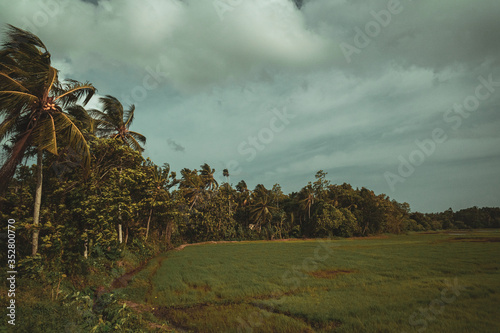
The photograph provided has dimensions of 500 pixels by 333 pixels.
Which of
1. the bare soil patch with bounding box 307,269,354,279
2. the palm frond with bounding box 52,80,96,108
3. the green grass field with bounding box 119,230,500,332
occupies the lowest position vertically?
the bare soil patch with bounding box 307,269,354,279

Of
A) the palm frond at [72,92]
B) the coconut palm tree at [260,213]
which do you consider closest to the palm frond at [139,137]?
the palm frond at [72,92]

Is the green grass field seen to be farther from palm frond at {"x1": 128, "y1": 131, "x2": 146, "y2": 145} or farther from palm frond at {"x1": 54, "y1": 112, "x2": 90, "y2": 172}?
palm frond at {"x1": 128, "y1": 131, "x2": 146, "y2": 145}

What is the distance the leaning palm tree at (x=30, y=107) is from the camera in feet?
26.1

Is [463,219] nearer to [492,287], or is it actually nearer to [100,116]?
[492,287]

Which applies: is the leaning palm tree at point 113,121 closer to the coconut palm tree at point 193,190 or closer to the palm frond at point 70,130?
the palm frond at point 70,130

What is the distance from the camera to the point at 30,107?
8766mm

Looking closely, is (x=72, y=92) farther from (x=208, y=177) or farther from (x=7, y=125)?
(x=208, y=177)

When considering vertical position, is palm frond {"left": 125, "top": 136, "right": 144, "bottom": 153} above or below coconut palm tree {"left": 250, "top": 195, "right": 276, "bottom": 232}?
above

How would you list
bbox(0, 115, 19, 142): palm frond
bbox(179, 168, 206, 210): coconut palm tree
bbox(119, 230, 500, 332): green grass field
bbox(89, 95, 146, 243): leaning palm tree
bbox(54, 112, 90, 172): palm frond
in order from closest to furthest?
bbox(119, 230, 500, 332): green grass field < bbox(0, 115, 19, 142): palm frond < bbox(54, 112, 90, 172): palm frond < bbox(89, 95, 146, 243): leaning palm tree < bbox(179, 168, 206, 210): coconut palm tree

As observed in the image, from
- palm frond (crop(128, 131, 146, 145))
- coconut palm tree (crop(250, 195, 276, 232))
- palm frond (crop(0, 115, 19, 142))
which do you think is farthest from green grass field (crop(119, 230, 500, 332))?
coconut palm tree (crop(250, 195, 276, 232))

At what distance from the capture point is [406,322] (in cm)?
706

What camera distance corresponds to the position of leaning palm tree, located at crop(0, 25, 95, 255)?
7.96 meters

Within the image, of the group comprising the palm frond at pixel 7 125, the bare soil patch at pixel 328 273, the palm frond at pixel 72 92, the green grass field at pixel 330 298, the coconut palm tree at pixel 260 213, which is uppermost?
the palm frond at pixel 72 92

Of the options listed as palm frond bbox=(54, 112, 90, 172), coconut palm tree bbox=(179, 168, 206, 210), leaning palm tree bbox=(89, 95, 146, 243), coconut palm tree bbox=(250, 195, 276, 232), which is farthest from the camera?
coconut palm tree bbox=(250, 195, 276, 232)
